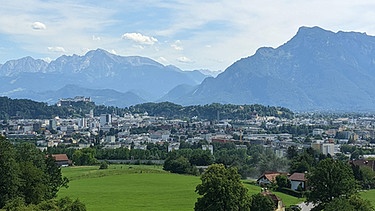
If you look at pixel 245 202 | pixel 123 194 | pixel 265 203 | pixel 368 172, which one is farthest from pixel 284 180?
pixel 245 202

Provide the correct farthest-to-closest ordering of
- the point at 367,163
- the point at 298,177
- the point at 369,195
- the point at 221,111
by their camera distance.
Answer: the point at 221,111, the point at 367,163, the point at 298,177, the point at 369,195

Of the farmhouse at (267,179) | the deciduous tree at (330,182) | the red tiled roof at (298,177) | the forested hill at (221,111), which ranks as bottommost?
the farmhouse at (267,179)

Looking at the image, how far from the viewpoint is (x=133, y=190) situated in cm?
3444

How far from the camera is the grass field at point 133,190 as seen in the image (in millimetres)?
28125

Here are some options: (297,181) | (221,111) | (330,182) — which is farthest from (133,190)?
(221,111)

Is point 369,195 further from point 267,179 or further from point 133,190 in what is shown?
point 133,190

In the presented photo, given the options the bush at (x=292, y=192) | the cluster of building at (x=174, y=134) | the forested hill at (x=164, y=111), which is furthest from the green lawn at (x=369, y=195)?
the forested hill at (x=164, y=111)

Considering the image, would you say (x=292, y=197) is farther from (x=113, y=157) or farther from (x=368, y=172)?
(x=113, y=157)

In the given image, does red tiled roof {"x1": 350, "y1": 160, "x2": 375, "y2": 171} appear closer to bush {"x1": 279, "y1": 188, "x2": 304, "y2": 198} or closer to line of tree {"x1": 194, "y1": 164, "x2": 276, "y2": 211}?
bush {"x1": 279, "y1": 188, "x2": 304, "y2": 198}

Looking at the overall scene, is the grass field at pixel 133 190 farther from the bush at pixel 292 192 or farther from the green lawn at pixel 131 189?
the bush at pixel 292 192

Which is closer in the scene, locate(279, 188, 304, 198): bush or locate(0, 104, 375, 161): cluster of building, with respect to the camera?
locate(279, 188, 304, 198): bush

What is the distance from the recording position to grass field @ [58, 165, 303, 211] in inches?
1107

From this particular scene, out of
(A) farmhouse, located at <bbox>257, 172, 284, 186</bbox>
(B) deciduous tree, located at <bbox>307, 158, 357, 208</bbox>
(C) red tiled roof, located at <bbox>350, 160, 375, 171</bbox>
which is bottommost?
(A) farmhouse, located at <bbox>257, 172, 284, 186</bbox>

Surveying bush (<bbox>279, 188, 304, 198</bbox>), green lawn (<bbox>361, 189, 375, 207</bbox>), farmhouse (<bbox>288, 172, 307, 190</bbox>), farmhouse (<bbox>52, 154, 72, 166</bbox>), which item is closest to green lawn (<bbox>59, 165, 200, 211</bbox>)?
bush (<bbox>279, 188, 304, 198</bbox>)
